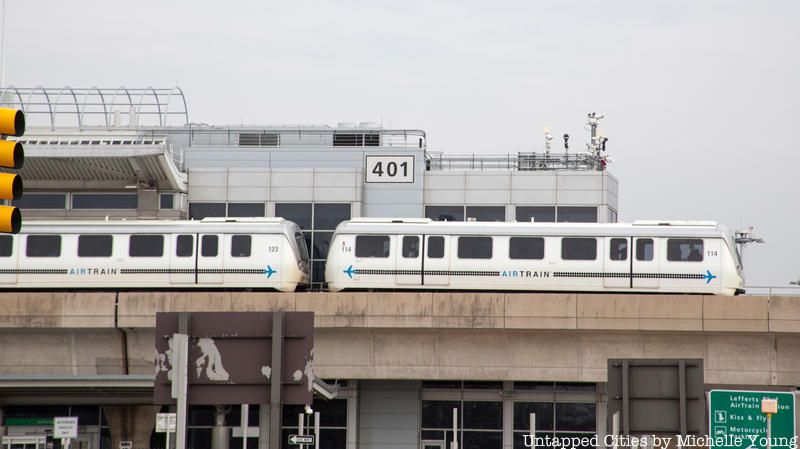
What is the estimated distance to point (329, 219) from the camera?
143 feet

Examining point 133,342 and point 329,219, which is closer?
point 133,342

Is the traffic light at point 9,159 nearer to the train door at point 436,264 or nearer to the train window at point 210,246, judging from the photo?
the train door at point 436,264

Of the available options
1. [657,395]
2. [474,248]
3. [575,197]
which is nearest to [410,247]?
[474,248]

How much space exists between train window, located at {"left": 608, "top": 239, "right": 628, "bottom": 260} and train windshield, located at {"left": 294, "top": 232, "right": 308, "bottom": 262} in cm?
925

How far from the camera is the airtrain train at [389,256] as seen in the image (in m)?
36.1

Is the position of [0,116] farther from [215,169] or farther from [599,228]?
[215,169]

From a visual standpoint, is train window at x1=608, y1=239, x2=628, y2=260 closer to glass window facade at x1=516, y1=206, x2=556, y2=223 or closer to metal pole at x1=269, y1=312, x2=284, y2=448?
glass window facade at x1=516, y1=206, x2=556, y2=223

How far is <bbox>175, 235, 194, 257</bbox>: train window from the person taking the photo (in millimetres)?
37438

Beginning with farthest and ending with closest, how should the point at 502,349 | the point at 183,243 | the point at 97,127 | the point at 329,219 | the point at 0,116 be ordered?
the point at 97,127
the point at 329,219
the point at 183,243
the point at 502,349
the point at 0,116

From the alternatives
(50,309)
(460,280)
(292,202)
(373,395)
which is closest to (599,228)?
(460,280)

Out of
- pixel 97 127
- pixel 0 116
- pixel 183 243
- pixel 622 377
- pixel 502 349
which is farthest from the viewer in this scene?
pixel 97 127

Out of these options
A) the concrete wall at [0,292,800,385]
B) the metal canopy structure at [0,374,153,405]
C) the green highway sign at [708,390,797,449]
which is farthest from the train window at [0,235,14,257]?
the green highway sign at [708,390,797,449]

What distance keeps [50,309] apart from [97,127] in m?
13.1

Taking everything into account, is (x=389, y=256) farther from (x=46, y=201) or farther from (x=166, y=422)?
(x=46, y=201)
